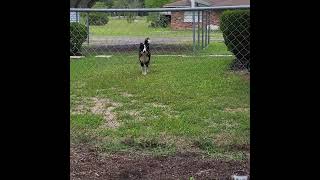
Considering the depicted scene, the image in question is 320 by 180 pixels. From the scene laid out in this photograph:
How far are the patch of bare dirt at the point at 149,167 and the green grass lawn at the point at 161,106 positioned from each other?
229 millimetres

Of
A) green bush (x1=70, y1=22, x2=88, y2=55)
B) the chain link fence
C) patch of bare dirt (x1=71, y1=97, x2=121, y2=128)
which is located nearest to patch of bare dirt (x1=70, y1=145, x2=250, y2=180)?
patch of bare dirt (x1=71, y1=97, x2=121, y2=128)

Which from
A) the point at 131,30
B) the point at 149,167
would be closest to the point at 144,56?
the point at 131,30

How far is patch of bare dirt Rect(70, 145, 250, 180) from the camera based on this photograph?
3762mm

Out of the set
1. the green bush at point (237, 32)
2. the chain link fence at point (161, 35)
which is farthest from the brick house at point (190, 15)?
the green bush at point (237, 32)

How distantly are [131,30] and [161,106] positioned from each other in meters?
5.91

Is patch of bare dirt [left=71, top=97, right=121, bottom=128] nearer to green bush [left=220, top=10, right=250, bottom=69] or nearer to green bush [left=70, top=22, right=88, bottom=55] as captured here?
green bush [left=70, top=22, right=88, bottom=55]

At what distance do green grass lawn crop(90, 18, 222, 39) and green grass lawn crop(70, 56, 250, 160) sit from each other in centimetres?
65

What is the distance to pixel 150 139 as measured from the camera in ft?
16.3

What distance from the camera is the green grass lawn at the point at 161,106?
4863 mm

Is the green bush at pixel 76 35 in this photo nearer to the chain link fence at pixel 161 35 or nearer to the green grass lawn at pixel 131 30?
the chain link fence at pixel 161 35

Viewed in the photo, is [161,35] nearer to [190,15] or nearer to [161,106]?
[190,15]
